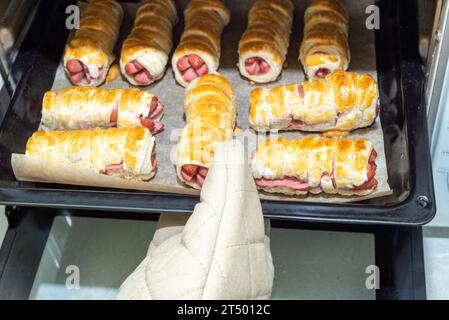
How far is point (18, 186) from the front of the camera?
168cm

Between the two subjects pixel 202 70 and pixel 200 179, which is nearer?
pixel 200 179

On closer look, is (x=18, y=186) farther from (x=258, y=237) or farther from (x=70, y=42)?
(x=258, y=237)

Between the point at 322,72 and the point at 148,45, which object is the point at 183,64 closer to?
the point at 148,45

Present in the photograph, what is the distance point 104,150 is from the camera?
5.66 ft

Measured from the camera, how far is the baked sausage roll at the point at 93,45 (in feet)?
6.28

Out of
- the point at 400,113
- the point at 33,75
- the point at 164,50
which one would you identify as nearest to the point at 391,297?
the point at 400,113

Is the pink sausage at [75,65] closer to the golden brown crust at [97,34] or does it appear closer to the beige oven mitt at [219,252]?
the golden brown crust at [97,34]

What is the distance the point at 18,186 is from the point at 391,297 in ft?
3.37

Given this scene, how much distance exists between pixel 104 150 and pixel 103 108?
0.53ft

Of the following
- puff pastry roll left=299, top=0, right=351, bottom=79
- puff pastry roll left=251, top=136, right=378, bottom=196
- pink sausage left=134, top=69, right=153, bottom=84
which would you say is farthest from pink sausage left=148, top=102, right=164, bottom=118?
puff pastry roll left=299, top=0, right=351, bottom=79

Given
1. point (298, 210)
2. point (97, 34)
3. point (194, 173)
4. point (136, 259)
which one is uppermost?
point (97, 34)

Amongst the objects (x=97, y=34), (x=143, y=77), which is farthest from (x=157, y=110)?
Answer: (x=97, y=34)

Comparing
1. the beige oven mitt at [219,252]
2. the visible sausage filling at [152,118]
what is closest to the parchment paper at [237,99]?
the visible sausage filling at [152,118]

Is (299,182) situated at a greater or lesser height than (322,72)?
lesser
